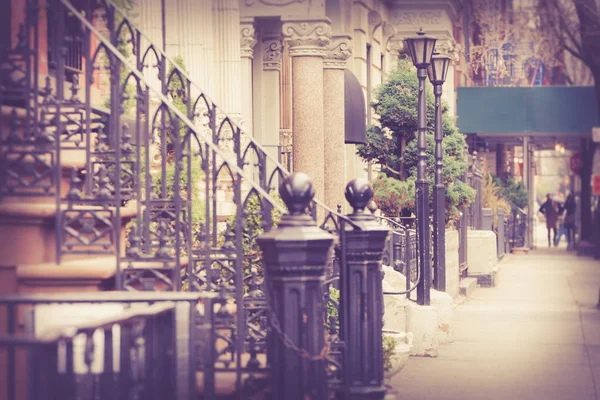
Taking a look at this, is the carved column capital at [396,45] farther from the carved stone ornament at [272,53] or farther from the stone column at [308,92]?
the stone column at [308,92]

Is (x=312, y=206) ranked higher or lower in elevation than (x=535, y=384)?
higher

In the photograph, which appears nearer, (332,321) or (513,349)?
(332,321)

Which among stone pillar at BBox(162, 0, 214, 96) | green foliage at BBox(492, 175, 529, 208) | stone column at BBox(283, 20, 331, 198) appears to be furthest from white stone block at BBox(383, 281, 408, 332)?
green foliage at BBox(492, 175, 529, 208)

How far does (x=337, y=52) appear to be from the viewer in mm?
22781

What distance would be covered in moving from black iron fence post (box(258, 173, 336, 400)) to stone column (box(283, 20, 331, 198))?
45.7 ft

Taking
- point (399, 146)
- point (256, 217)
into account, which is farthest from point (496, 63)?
point (256, 217)

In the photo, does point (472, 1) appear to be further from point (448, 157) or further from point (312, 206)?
point (312, 206)

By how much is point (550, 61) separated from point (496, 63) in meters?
4.92

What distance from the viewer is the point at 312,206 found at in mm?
8219

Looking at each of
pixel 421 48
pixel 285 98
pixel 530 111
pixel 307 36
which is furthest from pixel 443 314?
pixel 530 111

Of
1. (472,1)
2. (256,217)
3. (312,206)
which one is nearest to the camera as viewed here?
(312,206)

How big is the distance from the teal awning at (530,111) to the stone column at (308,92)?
17593 millimetres

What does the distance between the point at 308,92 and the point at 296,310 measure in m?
14.5

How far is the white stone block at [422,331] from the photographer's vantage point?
1254cm
